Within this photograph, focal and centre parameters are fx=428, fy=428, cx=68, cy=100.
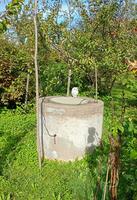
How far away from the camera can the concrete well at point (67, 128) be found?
6949 millimetres

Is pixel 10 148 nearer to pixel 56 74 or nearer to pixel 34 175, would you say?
pixel 34 175

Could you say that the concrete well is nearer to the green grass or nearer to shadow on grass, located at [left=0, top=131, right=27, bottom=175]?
the green grass

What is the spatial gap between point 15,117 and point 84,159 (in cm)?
357

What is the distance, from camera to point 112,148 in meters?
3.15

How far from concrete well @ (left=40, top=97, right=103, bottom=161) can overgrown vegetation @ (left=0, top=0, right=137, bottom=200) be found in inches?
6.9

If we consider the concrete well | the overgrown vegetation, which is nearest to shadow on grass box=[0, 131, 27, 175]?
the overgrown vegetation

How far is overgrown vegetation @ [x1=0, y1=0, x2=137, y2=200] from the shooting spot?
19.8 feet

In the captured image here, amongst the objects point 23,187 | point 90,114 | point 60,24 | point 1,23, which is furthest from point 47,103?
point 60,24

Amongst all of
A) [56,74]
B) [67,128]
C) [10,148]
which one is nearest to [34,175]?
[67,128]

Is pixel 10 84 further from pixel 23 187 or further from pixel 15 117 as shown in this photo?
pixel 23 187

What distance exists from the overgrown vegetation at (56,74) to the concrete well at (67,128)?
18 cm

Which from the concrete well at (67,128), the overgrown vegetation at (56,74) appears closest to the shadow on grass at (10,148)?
the overgrown vegetation at (56,74)

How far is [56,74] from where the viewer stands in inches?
479

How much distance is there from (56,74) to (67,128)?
535cm
